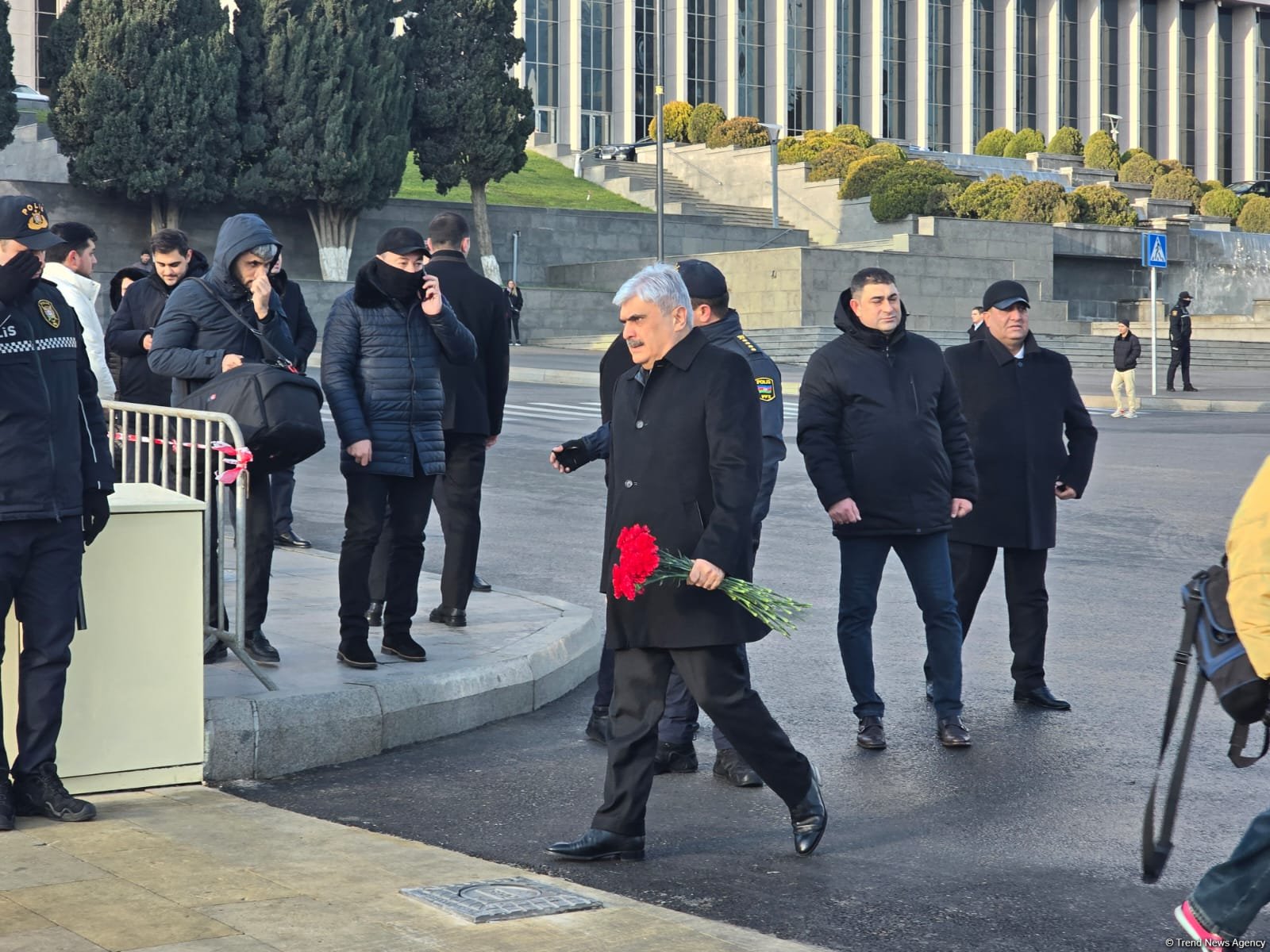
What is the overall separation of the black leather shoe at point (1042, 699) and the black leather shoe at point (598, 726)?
1926 millimetres

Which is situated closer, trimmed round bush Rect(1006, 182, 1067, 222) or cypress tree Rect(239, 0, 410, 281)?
cypress tree Rect(239, 0, 410, 281)

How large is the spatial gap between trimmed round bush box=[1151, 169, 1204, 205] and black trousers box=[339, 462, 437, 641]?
5004 cm

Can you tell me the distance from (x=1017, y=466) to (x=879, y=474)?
1052 millimetres

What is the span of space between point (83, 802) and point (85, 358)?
4.92 feet

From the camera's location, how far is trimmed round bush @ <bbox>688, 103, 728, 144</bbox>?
55375mm

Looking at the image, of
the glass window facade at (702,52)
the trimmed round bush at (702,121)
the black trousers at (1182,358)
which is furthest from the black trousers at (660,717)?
the glass window facade at (702,52)

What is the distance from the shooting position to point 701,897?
457 centimetres

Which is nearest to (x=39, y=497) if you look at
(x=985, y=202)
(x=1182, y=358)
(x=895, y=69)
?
(x=1182, y=358)

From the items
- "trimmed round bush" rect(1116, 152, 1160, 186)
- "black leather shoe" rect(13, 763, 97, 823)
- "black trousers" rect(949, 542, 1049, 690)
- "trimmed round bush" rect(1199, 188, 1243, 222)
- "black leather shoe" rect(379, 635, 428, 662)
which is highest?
"trimmed round bush" rect(1116, 152, 1160, 186)

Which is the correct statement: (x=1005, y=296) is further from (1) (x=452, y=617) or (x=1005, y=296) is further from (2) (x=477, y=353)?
(1) (x=452, y=617)

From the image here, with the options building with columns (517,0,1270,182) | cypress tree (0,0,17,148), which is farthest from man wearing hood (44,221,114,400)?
building with columns (517,0,1270,182)

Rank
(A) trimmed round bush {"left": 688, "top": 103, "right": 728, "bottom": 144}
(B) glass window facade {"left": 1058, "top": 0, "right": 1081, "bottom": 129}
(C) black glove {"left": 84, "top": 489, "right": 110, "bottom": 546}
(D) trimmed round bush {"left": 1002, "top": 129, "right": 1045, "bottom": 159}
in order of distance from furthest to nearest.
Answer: (B) glass window facade {"left": 1058, "top": 0, "right": 1081, "bottom": 129}
(D) trimmed round bush {"left": 1002, "top": 129, "right": 1045, "bottom": 159}
(A) trimmed round bush {"left": 688, "top": 103, "right": 728, "bottom": 144}
(C) black glove {"left": 84, "top": 489, "right": 110, "bottom": 546}

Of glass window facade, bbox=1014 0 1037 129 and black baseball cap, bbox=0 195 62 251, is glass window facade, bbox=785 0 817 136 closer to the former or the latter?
glass window facade, bbox=1014 0 1037 129

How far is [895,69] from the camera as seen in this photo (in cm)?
7162
